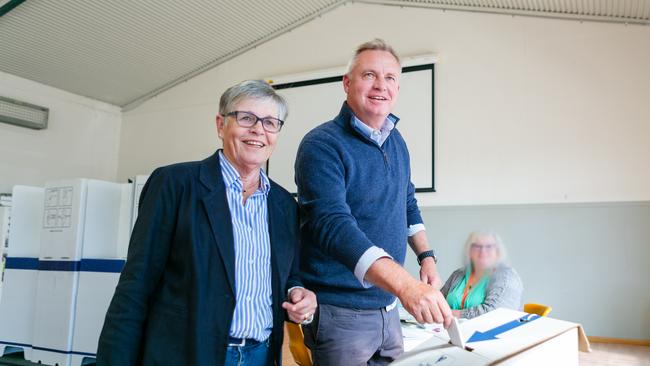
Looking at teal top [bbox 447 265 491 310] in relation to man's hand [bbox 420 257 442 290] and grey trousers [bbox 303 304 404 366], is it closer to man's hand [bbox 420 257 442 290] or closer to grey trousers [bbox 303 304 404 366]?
man's hand [bbox 420 257 442 290]

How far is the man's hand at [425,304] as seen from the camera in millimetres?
793

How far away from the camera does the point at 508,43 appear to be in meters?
5.21

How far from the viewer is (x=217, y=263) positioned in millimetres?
1110

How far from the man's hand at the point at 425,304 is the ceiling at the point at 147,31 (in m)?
4.97

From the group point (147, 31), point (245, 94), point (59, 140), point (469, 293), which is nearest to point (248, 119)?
point (245, 94)

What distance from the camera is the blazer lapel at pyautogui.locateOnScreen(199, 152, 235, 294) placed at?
1116 mm

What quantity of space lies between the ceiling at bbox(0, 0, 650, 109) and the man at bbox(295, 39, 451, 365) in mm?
4462

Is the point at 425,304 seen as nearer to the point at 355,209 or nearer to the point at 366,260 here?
the point at 366,260

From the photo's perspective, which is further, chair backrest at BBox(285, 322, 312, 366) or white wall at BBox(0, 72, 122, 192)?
white wall at BBox(0, 72, 122, 192)

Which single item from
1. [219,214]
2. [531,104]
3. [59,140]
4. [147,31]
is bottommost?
[219,214]

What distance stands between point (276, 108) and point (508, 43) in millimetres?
4672

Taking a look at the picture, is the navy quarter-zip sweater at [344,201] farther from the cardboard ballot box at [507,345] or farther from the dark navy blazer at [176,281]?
the cardboard ballot box at [507,345]

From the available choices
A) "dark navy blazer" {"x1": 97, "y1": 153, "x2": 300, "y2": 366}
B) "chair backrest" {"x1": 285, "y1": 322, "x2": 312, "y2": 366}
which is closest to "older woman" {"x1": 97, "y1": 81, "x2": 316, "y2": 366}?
"dark navy blazer" {"x1": 97, "y1": 153, "x2": 300, "y2": 366}

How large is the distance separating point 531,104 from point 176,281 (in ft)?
15.7
